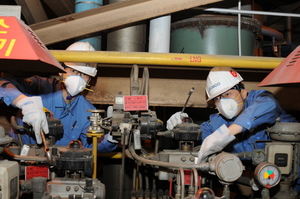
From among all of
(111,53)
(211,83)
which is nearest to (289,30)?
(211,83)

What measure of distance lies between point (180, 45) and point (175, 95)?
39 cm

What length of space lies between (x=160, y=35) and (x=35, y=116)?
1.02 m

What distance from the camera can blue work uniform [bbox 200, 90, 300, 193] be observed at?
1.72 meters

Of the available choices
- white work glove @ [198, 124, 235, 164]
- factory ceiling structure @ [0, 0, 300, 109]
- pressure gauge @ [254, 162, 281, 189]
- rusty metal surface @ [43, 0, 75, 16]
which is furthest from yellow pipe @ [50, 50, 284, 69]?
rusty metal surface @ [43, 0, 75, 16]

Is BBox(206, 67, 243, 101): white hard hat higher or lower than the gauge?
higher

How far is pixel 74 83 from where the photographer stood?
1.99m

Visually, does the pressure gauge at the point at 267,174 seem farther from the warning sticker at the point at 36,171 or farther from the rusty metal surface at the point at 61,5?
the rusty metal surface at the point at 61,5

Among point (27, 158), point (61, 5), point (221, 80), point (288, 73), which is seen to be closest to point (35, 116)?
point (27, 158)

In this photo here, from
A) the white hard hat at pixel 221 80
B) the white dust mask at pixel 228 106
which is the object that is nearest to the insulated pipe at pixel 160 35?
the white hard hat at pixel 221 80

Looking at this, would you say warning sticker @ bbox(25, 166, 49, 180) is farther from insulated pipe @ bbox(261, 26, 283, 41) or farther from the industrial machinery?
insulated pipe @ bbox(261, 26, 283, 41)

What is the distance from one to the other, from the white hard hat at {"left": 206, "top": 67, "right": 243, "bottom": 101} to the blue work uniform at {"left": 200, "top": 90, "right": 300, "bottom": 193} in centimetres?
17

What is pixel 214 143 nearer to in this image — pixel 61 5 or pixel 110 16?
A: pixel 110 16

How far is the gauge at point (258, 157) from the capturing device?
1505 millimetres

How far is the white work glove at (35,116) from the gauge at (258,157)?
1.09m
